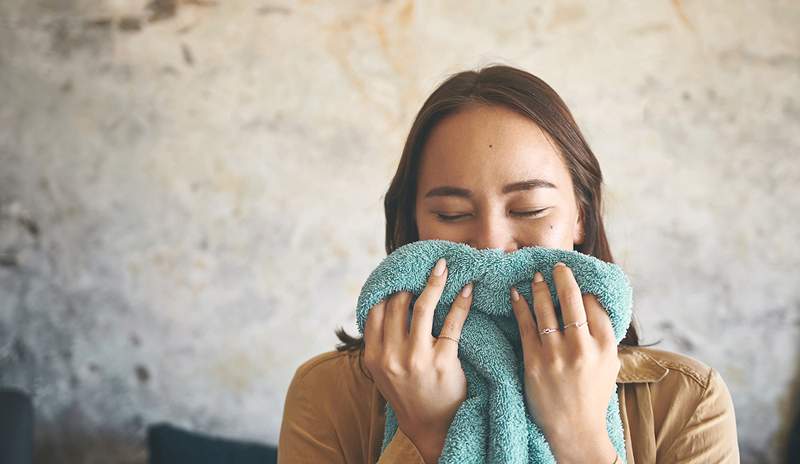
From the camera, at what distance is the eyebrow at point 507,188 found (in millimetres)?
1051

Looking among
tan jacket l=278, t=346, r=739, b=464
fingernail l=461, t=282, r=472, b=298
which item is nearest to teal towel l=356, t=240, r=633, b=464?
fingernail l=461, t=282, r=472, b=298

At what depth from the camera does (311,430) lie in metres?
1.14

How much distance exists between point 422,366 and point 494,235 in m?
0.22

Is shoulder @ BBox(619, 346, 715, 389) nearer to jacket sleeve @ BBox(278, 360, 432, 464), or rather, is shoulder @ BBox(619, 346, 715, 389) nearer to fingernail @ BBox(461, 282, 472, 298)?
fingernail @ BBox(461, 282, 472, 298)

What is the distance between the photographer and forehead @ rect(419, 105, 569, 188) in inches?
41.7

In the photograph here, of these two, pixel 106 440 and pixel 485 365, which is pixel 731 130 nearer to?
pixel 485 365

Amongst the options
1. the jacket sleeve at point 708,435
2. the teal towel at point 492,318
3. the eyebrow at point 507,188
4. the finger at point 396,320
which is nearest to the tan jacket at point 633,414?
the jacket sleeve at point 708,435

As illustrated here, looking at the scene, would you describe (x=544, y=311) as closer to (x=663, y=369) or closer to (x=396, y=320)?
(x=396, y=320)

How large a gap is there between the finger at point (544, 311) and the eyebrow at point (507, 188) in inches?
5.6

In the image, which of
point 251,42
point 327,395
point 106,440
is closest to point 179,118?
point 251,42

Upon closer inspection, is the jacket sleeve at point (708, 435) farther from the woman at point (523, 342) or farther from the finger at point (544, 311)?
the finger at point (544, 311)

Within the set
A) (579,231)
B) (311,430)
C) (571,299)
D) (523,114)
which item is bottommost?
(311,430)

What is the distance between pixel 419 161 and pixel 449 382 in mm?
400

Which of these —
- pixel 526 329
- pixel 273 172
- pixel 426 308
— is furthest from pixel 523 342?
pixel 273 172
